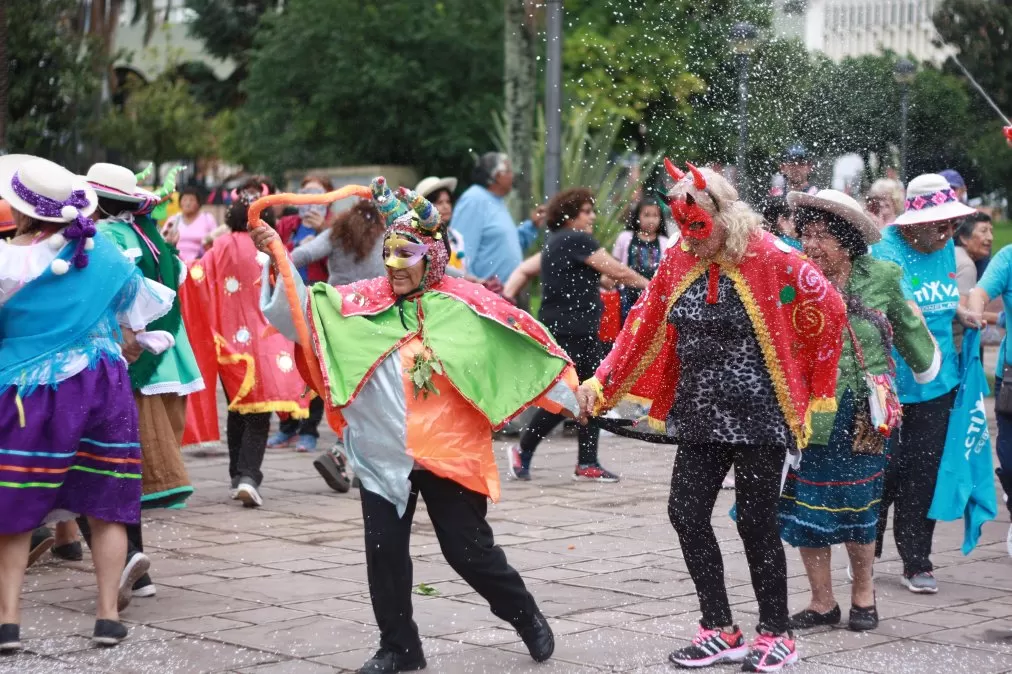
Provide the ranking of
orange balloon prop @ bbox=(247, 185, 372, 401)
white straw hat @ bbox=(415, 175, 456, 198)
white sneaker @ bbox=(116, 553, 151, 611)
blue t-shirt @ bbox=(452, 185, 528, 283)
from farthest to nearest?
blue t-shirt @ bbox=(452, 185, 528, 283) < white straw hat @ bbox=(415, 175, 456, 198) < white sneaker @ bbox=(116, 553, 151, 611) < orange balloon prop @ bbox=(247, 185, 372, 401)

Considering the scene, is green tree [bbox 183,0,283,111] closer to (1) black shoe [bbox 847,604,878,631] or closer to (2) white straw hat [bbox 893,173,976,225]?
(2) white straw hat [bbox 893,173,976,225]

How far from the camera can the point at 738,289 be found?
5.33m

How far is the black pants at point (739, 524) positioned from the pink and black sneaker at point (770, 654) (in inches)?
1.5

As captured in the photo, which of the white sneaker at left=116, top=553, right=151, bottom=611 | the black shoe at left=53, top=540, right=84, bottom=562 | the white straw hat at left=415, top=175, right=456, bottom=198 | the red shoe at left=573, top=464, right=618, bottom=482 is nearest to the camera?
the white sneaker at left=116, top=553, right=151, bottom=611

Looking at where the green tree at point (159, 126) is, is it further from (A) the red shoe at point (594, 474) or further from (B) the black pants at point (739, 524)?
(B) the black pants at point (739, 524)

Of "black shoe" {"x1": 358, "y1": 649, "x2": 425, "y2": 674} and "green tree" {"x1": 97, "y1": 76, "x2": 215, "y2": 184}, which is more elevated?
"green tree" {"x1": 97, "y1": 76, "x2": 215, "y2": 184}

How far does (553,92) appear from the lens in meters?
12.4

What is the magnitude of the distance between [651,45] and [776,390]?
1236 cm

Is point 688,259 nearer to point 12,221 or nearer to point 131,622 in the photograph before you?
point 131,622

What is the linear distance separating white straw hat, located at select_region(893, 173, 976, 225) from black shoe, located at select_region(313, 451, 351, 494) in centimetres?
393

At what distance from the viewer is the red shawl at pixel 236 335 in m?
9.26

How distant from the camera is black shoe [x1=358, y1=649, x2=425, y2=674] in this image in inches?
204

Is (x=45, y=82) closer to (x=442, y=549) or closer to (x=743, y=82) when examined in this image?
(x=743, y=82)

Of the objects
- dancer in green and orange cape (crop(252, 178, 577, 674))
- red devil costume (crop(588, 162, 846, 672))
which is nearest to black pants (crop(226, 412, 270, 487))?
dancer in green and orange cape (crop(252, 178, 577, 674))
